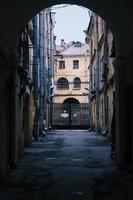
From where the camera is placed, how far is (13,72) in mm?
14023

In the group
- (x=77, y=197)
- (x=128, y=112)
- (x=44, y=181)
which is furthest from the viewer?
(x=128, y=112)

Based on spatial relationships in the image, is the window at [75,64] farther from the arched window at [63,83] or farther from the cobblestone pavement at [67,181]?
the cobblestone pavement at [67,181]

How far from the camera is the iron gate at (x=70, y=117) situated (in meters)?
49.0

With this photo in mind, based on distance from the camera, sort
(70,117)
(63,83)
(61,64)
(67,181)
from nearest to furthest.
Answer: (67,181) → (70,117) → (63,83) → (61,64)

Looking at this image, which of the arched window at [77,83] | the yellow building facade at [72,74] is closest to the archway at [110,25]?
the yellow building facade at [72,74]

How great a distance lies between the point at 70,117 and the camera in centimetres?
4934

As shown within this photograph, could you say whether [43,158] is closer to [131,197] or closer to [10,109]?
[10,109]

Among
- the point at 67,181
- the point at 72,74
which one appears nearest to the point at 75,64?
the point at 72,74

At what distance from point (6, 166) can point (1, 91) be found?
1983 millimetres

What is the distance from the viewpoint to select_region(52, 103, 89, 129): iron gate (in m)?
49.0

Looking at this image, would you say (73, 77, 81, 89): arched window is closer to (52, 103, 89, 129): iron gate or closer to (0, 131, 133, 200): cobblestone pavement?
(52, 103, 89, 129): iron gate

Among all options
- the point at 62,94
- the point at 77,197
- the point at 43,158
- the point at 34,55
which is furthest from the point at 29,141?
the point at 62,94

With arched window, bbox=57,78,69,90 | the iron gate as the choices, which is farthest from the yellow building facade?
the iron gate

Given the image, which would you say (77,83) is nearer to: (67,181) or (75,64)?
(75,64)
